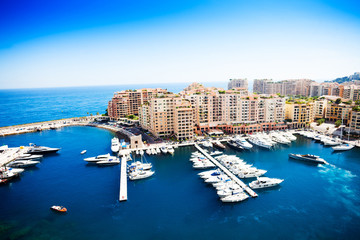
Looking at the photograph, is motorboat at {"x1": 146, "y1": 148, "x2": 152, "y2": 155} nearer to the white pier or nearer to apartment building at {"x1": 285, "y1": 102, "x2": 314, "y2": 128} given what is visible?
the white pier

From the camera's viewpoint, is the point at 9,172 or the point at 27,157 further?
the point at 27,157

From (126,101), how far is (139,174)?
7218 cm

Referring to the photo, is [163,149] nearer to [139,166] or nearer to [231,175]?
[139,166]

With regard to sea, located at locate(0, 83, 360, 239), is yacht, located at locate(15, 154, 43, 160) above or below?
above

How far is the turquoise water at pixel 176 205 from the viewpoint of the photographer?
34.8 metres

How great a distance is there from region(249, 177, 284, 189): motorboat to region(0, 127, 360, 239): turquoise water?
4.33ft

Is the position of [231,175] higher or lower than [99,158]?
lower

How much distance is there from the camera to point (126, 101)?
11788 centimetres

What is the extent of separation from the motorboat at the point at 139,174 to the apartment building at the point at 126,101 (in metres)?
67.1

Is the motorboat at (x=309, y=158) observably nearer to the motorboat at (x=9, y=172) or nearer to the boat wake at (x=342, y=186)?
the boat wake at (x=342, y=186)

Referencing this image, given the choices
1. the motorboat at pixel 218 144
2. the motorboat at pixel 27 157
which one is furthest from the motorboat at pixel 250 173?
the motorboat at pixel 27 157

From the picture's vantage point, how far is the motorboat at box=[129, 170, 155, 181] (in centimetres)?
5134

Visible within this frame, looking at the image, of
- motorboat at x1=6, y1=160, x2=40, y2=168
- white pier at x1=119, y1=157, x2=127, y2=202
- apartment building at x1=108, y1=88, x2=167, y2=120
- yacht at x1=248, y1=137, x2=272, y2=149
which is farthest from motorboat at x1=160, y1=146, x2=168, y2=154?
apartment building at x1=108, y1=88, x2=167, y2=120


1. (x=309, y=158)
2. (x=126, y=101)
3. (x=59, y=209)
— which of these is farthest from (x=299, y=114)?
(x=59, y=209)
